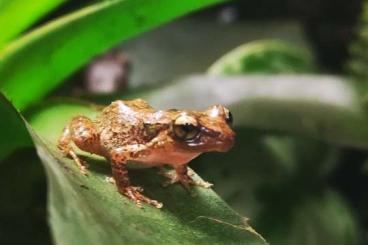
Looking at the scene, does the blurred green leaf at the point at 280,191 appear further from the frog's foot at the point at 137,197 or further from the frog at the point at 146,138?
the frog's foot at the point at 137,197

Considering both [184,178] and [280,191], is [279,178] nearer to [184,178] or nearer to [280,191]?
[280,191]

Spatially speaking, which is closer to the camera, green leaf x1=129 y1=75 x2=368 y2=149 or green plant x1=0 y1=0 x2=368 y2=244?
green plant x1=0 y1=0 x2=368 y2=244

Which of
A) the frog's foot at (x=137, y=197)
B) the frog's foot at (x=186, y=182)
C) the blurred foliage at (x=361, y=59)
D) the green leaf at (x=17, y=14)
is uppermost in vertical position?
the green leaf at (x=17, y=14)

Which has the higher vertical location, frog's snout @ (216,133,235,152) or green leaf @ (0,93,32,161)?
green leaf @ (0,93,32,161)

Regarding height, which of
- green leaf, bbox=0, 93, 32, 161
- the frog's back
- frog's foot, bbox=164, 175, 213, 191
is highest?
green leaf, bbox=0, 93, 32, 161

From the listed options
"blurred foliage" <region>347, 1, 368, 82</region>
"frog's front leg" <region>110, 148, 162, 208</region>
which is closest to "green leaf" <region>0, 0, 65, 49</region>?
"frog's front leg" <region>110, 148, 162, 208</region>

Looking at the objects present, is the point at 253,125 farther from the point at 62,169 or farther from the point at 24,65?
the point at 62,169

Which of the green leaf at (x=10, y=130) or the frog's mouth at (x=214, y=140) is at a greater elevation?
the green leaf at (x=10, y=130)

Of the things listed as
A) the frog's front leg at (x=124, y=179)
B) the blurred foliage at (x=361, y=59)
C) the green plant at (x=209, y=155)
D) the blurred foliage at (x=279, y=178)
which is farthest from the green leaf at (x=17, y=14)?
the blurred foliage at (x=361, y=59)

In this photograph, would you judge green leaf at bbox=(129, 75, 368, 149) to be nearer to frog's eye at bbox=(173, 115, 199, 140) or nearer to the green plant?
the green plant
